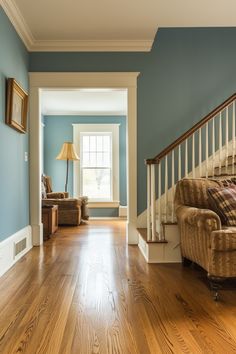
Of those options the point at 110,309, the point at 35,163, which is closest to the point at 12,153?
Result: the point at 35,163

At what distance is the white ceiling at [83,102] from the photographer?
6.82 meters

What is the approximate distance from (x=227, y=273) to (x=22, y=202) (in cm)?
264

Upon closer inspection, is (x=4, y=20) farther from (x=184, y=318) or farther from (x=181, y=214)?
(x=184, y=318)

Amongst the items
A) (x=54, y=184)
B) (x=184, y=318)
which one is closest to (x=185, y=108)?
(x=184, y=318)

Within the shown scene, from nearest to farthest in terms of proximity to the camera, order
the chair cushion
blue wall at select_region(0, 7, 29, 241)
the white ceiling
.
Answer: the chair cushion
blue wall at select_region(0, 7, 29, 241)
the white ceiling

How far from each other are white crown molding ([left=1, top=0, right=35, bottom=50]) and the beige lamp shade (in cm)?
346

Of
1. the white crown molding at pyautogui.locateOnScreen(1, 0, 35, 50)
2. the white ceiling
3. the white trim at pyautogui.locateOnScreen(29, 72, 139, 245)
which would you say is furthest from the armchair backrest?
the white ceiling

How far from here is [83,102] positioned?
24.5 feet

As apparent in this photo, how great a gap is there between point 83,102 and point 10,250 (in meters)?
4.68

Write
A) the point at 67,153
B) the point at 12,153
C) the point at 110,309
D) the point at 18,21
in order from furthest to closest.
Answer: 1. the point at 67,153
2. the point at 18,21
3. the point at 12,153
4. the point at 110,309

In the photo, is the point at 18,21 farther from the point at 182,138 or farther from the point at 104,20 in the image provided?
the point at 182,138

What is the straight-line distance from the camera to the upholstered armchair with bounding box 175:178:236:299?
2.51 m

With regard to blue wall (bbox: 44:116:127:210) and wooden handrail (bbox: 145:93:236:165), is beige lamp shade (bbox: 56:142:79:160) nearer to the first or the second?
blue wall (bbox: 44:116:127:210)

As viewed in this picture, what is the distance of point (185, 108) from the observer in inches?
184
